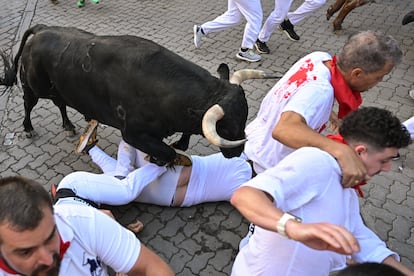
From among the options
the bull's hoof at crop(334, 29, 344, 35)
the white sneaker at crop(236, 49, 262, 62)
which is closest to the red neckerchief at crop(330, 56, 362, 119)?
the white sneaker at crop(236, 49, 262, 62)

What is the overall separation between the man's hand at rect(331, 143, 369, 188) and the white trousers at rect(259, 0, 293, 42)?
5.04m

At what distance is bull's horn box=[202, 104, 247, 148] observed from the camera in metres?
3.50

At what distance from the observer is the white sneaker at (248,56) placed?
273 inches

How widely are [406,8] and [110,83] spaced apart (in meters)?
6.82

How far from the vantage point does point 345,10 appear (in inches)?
301

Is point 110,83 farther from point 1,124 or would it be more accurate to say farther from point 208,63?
point 208,63

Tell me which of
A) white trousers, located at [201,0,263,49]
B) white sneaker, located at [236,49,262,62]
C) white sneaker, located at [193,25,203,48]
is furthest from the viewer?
white sneaker, located at [193,25,203,48]

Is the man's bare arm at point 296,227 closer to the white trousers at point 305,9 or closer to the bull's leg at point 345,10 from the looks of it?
the white trousers at point 305,9

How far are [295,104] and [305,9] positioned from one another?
4990 millimetres

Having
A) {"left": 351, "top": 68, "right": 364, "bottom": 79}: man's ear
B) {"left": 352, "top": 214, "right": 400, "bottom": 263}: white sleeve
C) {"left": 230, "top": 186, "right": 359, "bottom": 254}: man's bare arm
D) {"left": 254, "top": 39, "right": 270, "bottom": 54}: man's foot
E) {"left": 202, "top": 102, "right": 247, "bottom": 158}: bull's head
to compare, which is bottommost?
{"left": 254, "top": 39, "right": 270, "bottom": 54}: man's foot

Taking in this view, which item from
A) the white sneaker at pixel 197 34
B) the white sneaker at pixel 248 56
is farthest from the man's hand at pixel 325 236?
the white sneaker at pixel 197 34

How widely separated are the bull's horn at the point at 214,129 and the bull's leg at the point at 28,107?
2.38 meters

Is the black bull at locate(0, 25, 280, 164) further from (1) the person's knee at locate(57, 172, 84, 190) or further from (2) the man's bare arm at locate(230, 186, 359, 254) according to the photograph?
(2) the man's bare arm at locate(230, 186, 359, 254)

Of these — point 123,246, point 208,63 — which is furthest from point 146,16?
point 123,246
